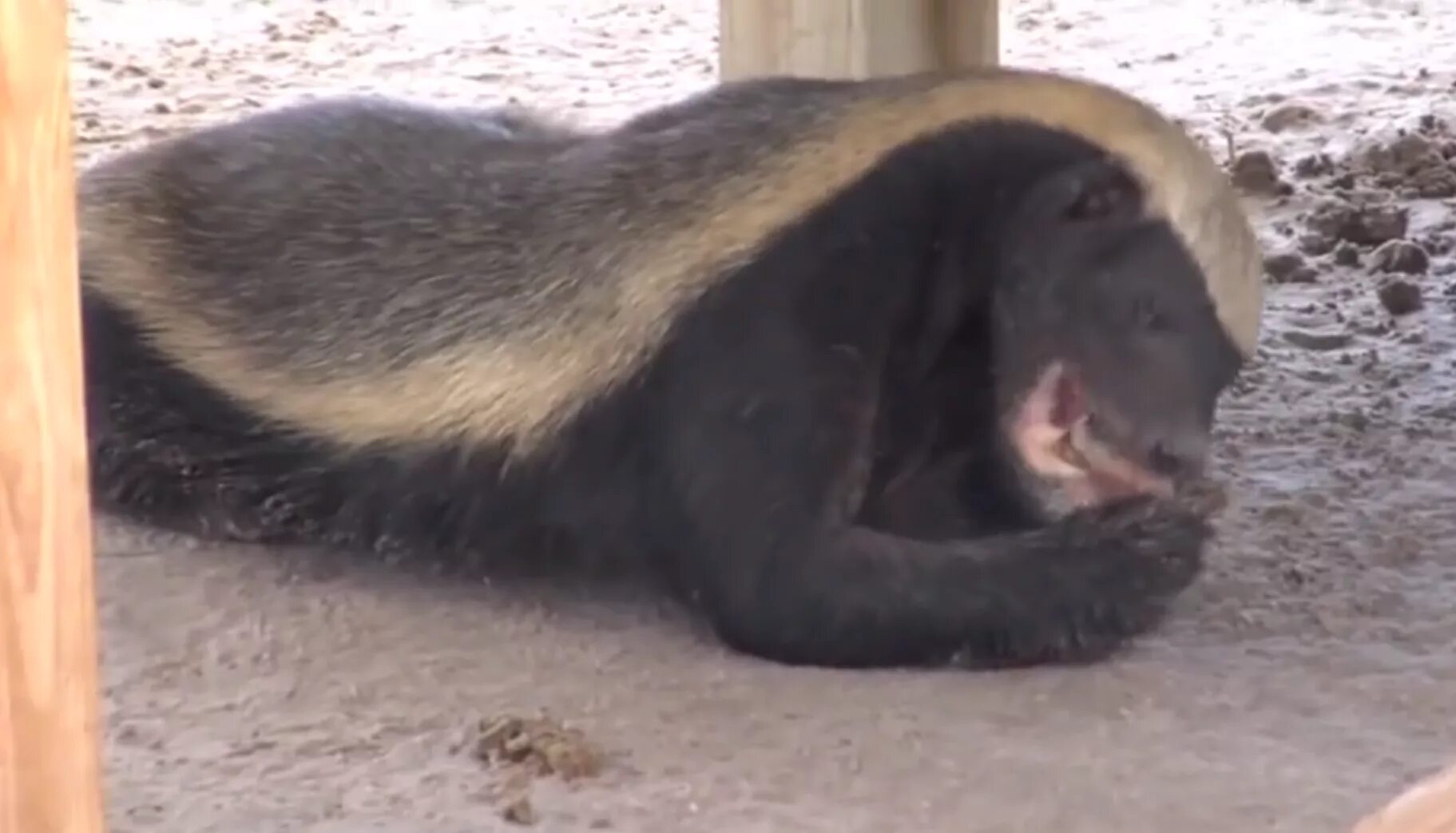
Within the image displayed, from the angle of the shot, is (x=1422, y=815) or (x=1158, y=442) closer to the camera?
(x=1422, y=815)

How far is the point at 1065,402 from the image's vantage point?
1678mm

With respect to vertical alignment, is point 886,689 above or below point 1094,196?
below

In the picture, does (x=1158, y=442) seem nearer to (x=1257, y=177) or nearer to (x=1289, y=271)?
(x=1289, y=271)

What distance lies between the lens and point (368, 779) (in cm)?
140

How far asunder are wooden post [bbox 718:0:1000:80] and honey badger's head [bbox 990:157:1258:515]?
1.93 feet

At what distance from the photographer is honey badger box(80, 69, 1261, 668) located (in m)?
1.60

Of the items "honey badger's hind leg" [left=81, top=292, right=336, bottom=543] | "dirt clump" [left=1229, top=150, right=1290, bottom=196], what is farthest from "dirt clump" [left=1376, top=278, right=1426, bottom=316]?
"honey badger's hind leg" [left=81, top=292, right=336, bottom=543]

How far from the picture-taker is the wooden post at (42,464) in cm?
85

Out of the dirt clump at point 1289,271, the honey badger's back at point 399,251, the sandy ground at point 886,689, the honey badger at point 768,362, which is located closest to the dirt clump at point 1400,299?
the sandy ground at point 886,689

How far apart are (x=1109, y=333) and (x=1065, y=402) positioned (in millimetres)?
63

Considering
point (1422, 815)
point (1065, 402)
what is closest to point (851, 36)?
point (1065, 402)

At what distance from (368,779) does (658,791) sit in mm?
173

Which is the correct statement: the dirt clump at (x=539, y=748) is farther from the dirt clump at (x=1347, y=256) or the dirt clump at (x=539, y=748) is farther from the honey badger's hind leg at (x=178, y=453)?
the dirt clump at (x=1347, y=256)

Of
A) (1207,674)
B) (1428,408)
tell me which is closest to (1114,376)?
(1207,674)
